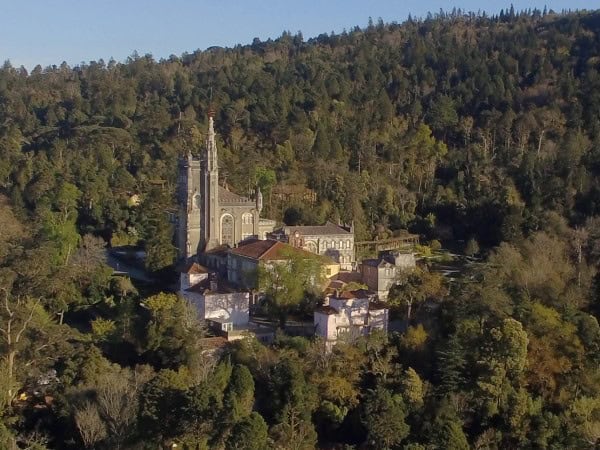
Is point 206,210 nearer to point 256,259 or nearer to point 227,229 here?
point 227,229

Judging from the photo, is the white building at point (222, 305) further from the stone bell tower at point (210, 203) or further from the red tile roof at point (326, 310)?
the stone bell tower at point (210, 203)

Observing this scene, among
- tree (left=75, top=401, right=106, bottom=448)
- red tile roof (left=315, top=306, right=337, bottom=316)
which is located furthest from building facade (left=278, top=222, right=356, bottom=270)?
tree (left=75, top=401, right=106, bottom=448)

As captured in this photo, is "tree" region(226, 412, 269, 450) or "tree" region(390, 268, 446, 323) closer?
"tree" region(226, 412, 269, 450)

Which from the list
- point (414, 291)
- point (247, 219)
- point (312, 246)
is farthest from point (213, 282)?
point (312, 246)

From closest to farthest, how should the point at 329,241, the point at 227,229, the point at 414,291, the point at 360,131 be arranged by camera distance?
1. the point at 414,291
2. the point at 227,229
3. the point at 329,241
4. the point at 360,131

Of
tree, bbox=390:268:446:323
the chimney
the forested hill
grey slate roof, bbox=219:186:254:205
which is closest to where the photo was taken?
tree, bbox=390:268:446:323

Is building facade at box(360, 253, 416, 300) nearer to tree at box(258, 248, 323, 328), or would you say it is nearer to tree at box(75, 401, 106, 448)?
tree at box(258, 248, 323, 328)

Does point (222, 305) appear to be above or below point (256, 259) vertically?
below

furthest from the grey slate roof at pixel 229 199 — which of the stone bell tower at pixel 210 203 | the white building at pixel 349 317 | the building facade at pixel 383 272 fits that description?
the white building at pixel 349 317

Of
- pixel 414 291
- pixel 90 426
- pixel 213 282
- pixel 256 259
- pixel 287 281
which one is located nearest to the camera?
pixel 90 426
